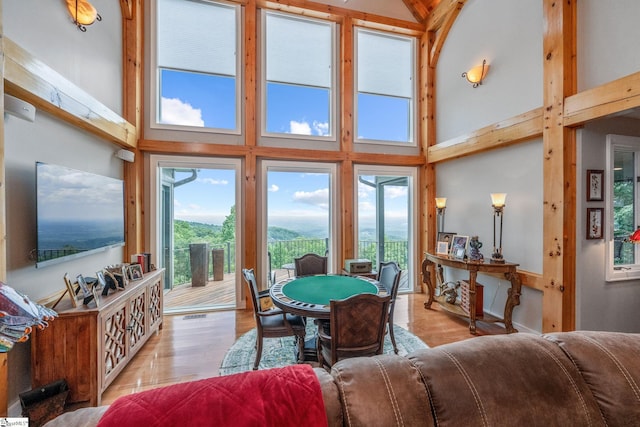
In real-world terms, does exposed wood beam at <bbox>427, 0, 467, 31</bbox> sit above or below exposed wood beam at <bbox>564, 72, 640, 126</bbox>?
above

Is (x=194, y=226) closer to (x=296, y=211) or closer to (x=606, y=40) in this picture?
(x=296, y=211)

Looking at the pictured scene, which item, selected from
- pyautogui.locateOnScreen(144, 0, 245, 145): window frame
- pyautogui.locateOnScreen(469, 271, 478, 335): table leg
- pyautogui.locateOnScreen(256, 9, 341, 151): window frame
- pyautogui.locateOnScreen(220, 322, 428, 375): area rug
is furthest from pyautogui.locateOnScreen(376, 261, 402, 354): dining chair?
pyautogui.locateOnScreen(144, 0, 245, 145): window frame

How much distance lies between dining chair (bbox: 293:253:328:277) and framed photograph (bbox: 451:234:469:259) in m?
1.90

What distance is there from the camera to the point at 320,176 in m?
4.54

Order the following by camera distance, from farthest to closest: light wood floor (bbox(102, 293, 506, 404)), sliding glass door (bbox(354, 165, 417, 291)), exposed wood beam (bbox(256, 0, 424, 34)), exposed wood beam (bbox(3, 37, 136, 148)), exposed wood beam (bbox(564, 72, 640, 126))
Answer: sliding glass door (bbox(354, 165, 417, 291))
exposed wood beam (bbox(256, 0, 424, 34))
light wood floor (bbox(102, 293, 506, 404))
exposed wood beam (bbox(564, 72, 640, 126))
exposed wood beam (bbox(3, 37, 136, 148))

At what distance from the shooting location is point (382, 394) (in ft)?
2.98

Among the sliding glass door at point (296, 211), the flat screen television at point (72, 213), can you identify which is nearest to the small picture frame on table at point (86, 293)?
the flat screen television at point (72, 213)

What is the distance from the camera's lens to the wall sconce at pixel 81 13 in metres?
2.51

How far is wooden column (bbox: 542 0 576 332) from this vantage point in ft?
9.04

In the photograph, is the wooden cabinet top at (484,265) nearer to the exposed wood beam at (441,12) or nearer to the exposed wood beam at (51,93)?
the exposed wood beam at (441,12)

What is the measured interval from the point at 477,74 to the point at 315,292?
152 inches

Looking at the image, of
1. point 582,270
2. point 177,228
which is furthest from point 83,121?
point 582,270

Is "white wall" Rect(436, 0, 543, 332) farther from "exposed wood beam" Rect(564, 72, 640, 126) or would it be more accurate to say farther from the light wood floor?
the light wood floor

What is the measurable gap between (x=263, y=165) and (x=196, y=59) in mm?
1845
